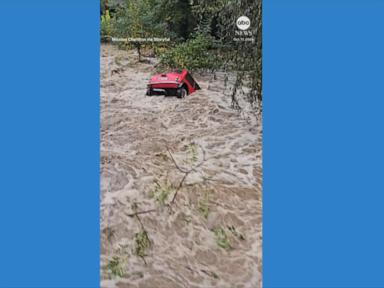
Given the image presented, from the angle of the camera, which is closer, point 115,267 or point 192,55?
point 115,267

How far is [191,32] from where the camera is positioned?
3.53m

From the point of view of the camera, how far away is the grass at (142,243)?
3.36 metres

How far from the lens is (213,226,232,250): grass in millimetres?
3359

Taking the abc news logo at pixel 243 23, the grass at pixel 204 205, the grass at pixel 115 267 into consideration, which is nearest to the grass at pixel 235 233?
the grass at pixel 204 205

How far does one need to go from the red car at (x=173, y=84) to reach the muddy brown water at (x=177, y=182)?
5 centimetres

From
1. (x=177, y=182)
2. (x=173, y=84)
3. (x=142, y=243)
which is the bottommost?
(x=142, y=243)

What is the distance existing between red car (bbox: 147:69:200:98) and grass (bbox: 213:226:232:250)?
3.15 feet

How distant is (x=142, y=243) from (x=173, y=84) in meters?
1.11

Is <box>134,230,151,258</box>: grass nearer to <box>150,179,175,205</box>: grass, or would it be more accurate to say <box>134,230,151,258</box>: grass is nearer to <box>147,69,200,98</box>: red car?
<box>150,179,175,205</box>: grass

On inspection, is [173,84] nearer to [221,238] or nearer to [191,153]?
[191,153]

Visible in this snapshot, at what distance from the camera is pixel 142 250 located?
336cm

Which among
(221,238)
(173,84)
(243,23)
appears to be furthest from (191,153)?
(243,23)

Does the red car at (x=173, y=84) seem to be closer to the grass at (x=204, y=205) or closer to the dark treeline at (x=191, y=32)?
the dark treeline at (x=191, y=32)

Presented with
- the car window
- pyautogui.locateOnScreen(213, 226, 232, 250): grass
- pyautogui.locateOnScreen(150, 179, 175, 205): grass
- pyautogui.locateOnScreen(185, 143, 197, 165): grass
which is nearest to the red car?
the car window
